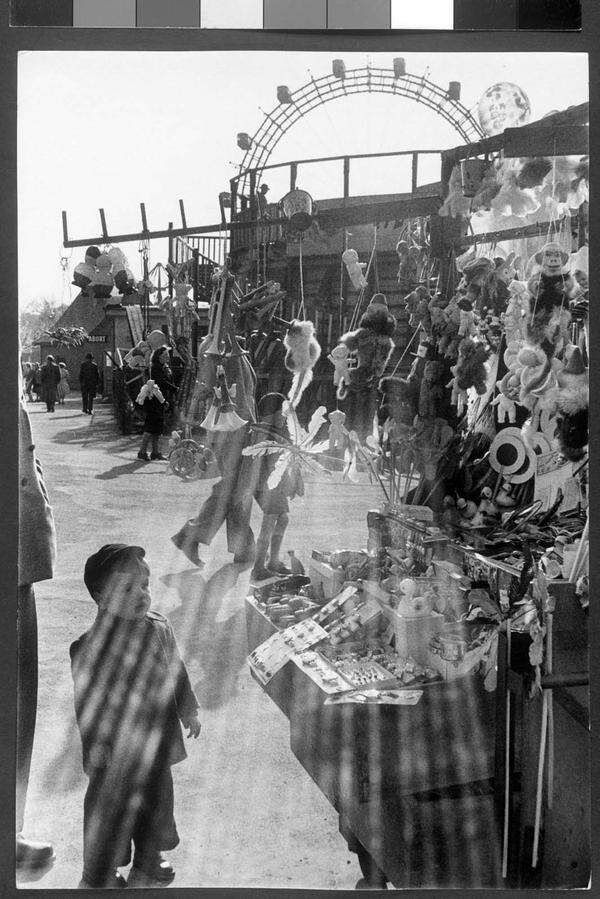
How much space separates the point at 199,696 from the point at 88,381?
90 cm

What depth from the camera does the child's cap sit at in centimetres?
240

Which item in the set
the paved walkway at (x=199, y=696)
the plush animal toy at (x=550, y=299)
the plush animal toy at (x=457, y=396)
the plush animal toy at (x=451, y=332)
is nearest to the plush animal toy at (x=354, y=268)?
the plush animal toy at (x=451, y=332)

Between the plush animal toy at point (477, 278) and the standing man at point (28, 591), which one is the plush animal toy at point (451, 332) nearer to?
the plush animal toy at point (477, 278)

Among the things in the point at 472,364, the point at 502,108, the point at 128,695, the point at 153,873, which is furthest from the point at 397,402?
the point at 153,873

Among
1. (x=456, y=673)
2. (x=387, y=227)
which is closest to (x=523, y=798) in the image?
(x=456, y=673)

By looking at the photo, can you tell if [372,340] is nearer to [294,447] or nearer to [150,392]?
[294,447]

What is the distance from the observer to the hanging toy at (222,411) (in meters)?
2.45

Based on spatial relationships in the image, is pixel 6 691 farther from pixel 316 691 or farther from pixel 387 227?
pixel 387 227

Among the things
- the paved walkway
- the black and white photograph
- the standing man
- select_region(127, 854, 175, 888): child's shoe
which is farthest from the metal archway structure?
select_region(127, 854, 175, 888): child's shoe

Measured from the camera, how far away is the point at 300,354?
2434 millimetres

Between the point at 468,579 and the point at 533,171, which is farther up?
the point at 533,171

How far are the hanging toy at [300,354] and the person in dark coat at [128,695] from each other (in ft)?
2.00

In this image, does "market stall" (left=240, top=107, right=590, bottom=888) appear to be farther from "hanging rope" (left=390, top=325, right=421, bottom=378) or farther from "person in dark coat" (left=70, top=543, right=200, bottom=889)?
"person in dark coat" (left=70, top=543, right=200, bottom=889)

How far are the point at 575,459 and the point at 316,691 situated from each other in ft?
3.06
